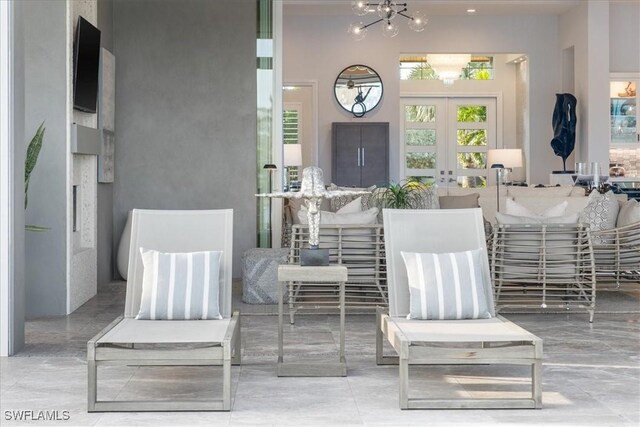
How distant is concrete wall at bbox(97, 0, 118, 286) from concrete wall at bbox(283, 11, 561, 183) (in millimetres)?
4578

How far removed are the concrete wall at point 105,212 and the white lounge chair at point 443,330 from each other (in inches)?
170

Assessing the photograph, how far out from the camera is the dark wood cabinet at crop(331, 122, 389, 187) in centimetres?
1307

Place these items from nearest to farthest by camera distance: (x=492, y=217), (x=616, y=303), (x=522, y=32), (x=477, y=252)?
(x=477, y=252)
(x=616, y=303)
(x=492, y=217)
(x=522, y=32)

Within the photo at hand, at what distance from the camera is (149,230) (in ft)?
16.1

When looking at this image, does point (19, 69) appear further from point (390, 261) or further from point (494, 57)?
point (494, 57)

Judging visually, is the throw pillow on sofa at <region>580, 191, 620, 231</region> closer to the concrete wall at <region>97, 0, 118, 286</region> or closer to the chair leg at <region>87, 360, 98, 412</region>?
the concrete wall at <region>97, 0, 118, 286</region>

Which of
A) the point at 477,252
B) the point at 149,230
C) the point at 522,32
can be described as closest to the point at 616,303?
the point at 477,252

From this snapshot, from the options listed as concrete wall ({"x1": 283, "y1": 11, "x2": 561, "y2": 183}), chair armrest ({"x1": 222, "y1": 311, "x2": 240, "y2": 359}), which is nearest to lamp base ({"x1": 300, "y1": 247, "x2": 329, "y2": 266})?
chair armrest ({"x1": 222, "y1": 311, "x2": 240, "y2": 359})

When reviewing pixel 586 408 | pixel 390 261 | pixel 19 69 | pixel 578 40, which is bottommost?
pixel 586 408

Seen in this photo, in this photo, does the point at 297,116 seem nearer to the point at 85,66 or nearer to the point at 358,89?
the point at 358,89

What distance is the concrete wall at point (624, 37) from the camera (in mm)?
12461

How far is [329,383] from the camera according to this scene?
4527 millimetres

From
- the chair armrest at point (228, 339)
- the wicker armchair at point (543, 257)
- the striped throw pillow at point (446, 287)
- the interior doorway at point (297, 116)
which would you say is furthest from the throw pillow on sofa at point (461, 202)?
the interior doorway at point (297, 116)

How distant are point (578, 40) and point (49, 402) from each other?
1023 cm
